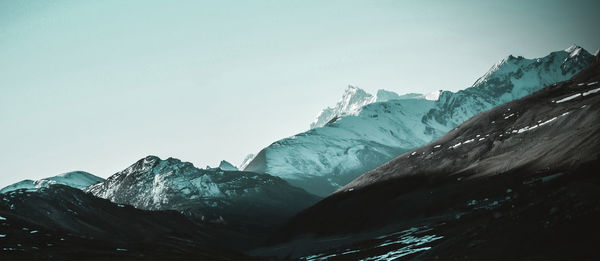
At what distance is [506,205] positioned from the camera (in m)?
114

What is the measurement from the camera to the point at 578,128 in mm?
151750

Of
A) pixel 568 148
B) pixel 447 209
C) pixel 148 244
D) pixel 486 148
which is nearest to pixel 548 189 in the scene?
pixel 568 148

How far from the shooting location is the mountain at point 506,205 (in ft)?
253

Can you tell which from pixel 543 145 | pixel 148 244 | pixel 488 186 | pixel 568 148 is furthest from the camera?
pixel 148 244

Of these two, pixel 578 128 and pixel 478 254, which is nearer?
pixel 478 254

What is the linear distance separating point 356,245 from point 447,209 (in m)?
26.6

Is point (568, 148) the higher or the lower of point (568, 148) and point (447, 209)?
the higher

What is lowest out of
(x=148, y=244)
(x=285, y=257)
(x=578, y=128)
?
(x=285, y=257)

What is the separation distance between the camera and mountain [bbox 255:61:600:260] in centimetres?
7700

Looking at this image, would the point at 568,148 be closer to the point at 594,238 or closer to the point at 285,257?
the point at 594,238

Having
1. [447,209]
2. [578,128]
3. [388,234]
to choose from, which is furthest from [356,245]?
[578,128]

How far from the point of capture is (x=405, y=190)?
198625 mm

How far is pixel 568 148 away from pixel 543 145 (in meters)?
24.4

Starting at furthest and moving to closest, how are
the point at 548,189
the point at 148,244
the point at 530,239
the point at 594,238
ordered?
the point at 148,244
the point at 548,189
the point at 530,239
the point at 594,238
